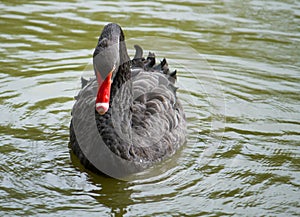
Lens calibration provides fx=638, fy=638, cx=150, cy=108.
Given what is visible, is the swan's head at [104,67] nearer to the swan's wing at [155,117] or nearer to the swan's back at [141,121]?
the swan's back at [141,121]

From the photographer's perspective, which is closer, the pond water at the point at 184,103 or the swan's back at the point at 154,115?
the pond water at the point at 184,103

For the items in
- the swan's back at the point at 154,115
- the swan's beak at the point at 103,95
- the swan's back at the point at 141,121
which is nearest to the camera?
the swan's beak at the point at 103,95

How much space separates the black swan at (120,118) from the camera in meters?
4.61

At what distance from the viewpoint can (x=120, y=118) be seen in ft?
16.7

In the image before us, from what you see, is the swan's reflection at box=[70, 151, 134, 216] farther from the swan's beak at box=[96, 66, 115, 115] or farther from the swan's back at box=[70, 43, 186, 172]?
the swan's beak at box=[96, 66, 115, 115]

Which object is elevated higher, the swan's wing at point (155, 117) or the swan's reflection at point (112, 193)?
the swan's wing at point (155, 117)

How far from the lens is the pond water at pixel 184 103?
15.3 ft

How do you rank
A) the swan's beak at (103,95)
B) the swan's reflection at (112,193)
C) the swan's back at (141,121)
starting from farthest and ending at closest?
the swan's back at (141,121) < the swan's reflection at (112,193) < the swan's beak at (103,95)

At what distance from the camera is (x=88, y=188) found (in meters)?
4.82

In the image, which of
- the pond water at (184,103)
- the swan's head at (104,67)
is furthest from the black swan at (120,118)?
the pond water at (184,103)

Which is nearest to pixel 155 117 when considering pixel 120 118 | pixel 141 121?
pixel 141 121

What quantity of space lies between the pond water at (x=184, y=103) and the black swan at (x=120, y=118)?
0.44 ft

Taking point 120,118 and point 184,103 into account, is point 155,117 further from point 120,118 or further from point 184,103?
point 184,103

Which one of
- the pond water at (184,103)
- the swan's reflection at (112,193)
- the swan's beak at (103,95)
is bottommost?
the swan's reflection at (112,193)
